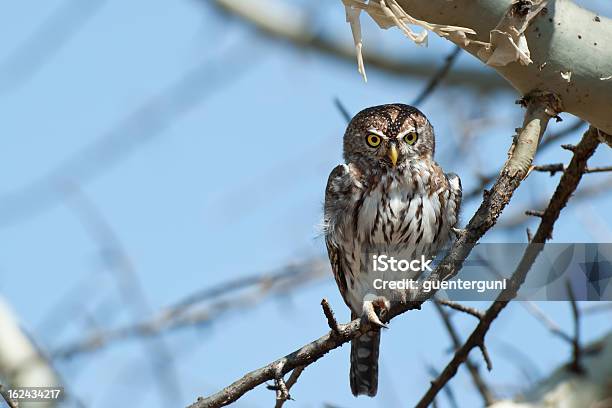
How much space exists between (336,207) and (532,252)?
1.23m

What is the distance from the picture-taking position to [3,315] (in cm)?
502

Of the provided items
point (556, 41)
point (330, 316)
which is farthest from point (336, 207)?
point (556, 41)

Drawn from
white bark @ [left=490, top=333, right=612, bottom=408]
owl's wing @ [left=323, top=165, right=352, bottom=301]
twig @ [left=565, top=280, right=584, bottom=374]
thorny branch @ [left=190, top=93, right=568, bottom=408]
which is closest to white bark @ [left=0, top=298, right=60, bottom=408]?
owl's wing @ [left=323, top=165, right=352, bottom=301]

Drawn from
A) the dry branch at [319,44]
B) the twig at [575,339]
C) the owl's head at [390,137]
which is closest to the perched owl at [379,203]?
the owl's head at [390,137]

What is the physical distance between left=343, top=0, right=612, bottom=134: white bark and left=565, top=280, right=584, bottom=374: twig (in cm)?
95

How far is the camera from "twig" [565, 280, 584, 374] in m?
3.60

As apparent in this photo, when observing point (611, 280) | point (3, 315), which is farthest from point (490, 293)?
point (3, 315)

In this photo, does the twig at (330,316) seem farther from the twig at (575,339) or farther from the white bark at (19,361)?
the white bark at (19,361)

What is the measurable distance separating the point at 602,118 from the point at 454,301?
117 centimetres

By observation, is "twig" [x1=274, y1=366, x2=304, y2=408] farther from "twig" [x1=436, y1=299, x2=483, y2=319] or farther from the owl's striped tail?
the owl's striped tail

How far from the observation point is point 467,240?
2.80 meters

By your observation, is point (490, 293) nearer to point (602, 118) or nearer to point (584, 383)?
point (584, 383)

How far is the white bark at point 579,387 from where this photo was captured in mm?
3807

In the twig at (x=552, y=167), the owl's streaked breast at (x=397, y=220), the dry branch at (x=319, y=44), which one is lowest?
the twig at (x=552, y=167)
